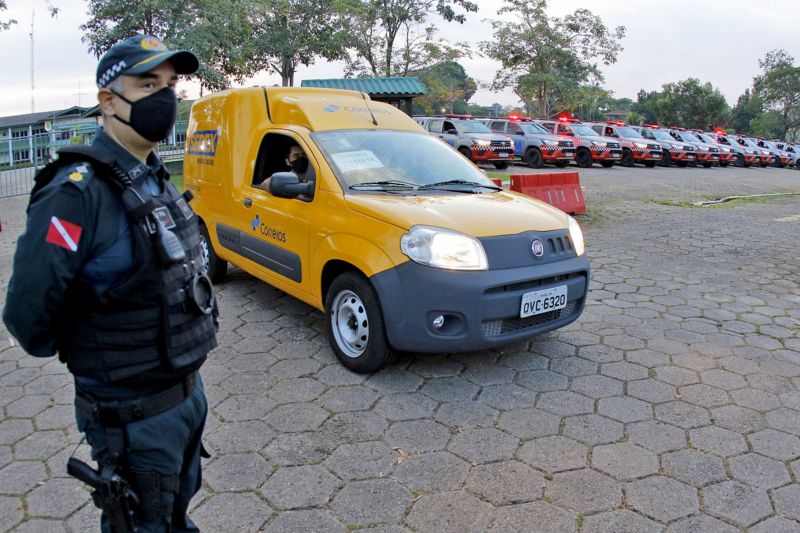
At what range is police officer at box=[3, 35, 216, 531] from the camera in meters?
1.56

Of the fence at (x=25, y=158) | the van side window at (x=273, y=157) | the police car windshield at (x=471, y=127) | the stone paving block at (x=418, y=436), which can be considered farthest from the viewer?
the police car windshield at (x=471, y=127)

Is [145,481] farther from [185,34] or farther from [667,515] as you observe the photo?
[185,34]

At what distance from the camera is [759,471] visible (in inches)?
115

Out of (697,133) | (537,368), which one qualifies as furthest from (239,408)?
(697,133)

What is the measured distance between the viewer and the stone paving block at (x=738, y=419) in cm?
335

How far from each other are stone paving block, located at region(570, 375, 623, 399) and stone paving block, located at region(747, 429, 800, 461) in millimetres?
782

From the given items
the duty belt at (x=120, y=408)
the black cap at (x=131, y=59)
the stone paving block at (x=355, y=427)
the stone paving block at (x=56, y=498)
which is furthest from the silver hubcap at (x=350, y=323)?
the black cap at (x=131, y=59)

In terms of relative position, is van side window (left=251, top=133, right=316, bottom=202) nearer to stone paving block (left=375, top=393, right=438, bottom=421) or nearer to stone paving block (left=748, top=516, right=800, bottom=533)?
stone paving block (left=375, top=393, right=438, bottom=421)

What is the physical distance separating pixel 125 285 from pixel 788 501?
2.89 m

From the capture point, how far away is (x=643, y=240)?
8617 millimetres

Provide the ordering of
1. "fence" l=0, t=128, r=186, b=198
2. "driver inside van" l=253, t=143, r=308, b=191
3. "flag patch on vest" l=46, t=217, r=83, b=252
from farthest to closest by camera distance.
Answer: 1. "fence" l=0, t=128, r=186, b=198
2. "driver inside van" l=253, t=143, r=308, b=191
3. "flag patch on vest" l=46, t=217, r=83, b=252

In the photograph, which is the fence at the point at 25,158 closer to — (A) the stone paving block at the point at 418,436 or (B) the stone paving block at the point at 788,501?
(A) the stone paving block at the point at 418,436

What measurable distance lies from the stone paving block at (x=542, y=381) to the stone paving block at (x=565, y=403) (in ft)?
0.24

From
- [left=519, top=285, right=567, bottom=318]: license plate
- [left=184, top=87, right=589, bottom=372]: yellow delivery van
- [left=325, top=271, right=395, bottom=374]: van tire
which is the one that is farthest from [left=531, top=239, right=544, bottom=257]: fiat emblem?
[left=325, top=271, right=395, bottom=374]: van tire
